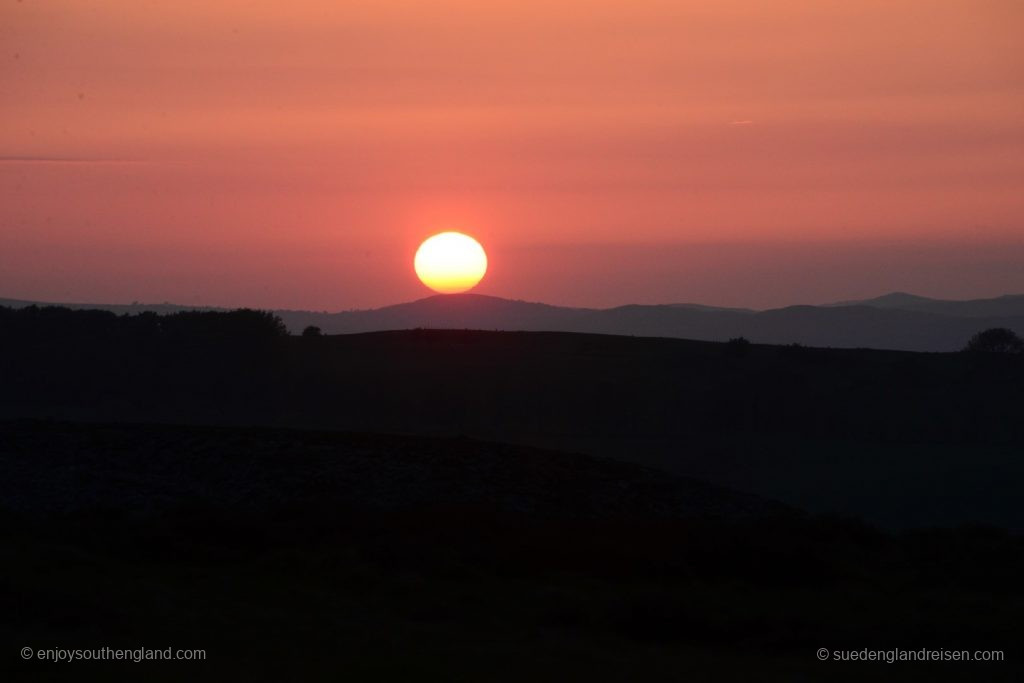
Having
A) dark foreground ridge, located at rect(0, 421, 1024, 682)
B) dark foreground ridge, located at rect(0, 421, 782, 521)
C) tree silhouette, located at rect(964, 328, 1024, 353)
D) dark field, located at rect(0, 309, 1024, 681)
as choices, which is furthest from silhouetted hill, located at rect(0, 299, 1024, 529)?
dark foreground ridge, located at rect(0, 421, 1024, 682)

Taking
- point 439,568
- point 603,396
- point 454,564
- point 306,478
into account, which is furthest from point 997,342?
point 439,568

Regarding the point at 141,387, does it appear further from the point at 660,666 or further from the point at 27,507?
the point at 660,666

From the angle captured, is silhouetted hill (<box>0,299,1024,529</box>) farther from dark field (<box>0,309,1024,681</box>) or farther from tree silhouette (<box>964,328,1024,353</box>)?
tree silhouette (<box>964,328,1024,353</box>)

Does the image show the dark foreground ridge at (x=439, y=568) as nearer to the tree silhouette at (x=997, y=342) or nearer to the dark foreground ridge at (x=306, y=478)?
the dark foreground ridge at (x=306, y=478)

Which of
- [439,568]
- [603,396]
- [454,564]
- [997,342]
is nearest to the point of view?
[439,568]

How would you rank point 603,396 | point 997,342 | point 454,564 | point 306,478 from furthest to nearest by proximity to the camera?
1. point 997,342
2. point 603,396
3. point 306,478
4. point 454,564

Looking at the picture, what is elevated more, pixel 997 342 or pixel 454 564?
pixel 454 564

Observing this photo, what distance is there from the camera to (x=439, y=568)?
14656 millimetres

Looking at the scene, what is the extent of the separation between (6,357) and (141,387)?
7.32 meters

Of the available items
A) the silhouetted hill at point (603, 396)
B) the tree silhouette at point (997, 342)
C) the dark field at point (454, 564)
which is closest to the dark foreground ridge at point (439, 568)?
the dark field at point (454, 564)

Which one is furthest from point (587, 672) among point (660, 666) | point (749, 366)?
point (749, 366)

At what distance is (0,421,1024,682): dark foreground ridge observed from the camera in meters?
10.9

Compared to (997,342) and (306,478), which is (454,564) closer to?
(306,478)

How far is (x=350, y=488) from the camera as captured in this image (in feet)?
59.1
